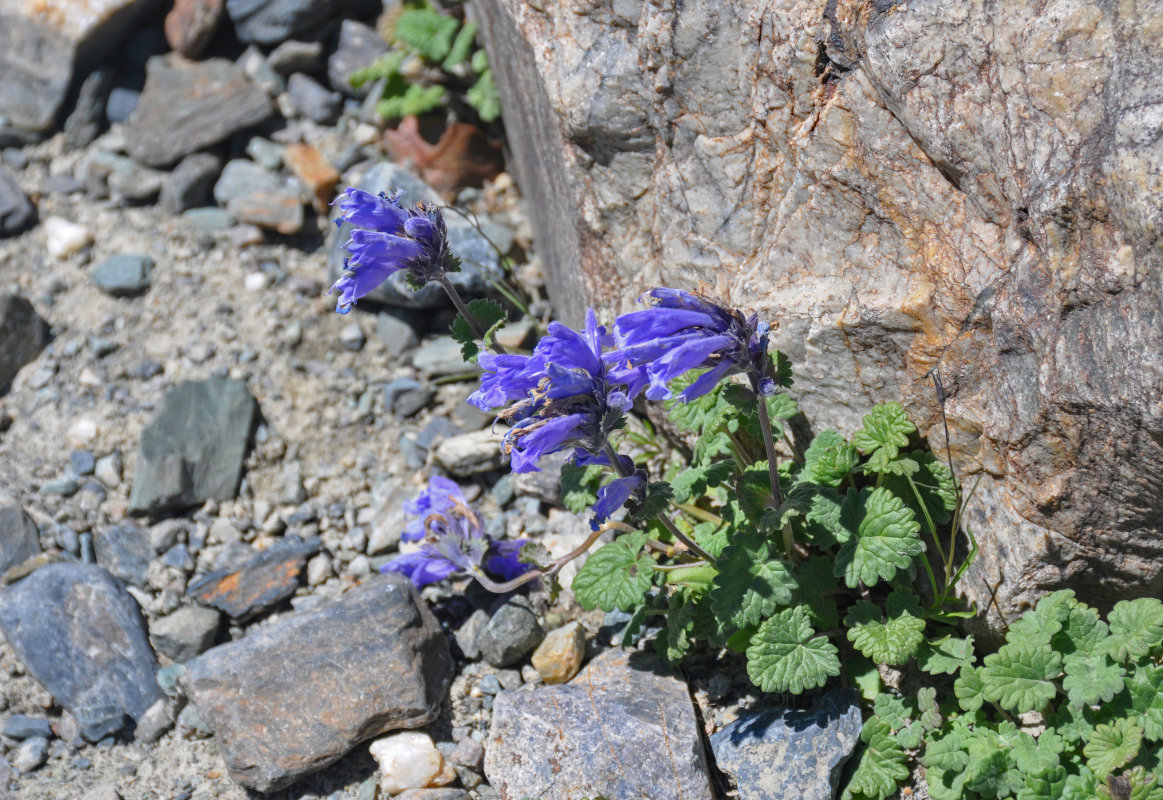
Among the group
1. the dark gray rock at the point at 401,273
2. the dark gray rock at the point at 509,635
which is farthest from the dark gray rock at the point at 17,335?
the dark gray rock at the point at 509,635

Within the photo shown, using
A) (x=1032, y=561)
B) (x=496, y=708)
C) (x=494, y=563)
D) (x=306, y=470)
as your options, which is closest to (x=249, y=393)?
(x=306, y=470)

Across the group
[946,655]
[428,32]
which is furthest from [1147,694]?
[428,32]

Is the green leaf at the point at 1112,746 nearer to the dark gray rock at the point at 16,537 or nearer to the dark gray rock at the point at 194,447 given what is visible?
the dark gray rock at the point at 194,447

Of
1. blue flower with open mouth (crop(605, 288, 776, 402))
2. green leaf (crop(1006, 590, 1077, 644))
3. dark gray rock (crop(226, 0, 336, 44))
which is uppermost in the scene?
dark gray rock (crop(226, 0, 336, 44))

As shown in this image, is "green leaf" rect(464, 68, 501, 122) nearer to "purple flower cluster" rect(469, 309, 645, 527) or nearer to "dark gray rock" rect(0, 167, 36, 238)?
"dark gray rock" rect(0, 167, 36, 238)

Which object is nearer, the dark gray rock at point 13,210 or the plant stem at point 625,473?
the plant stem at point 625,473

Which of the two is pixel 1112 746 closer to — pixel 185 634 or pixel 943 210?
pixel 943 210

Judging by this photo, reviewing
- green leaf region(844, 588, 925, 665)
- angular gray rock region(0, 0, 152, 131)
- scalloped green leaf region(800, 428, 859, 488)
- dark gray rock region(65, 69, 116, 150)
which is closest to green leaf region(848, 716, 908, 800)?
green leaf region(844, 588, 925, 665)
